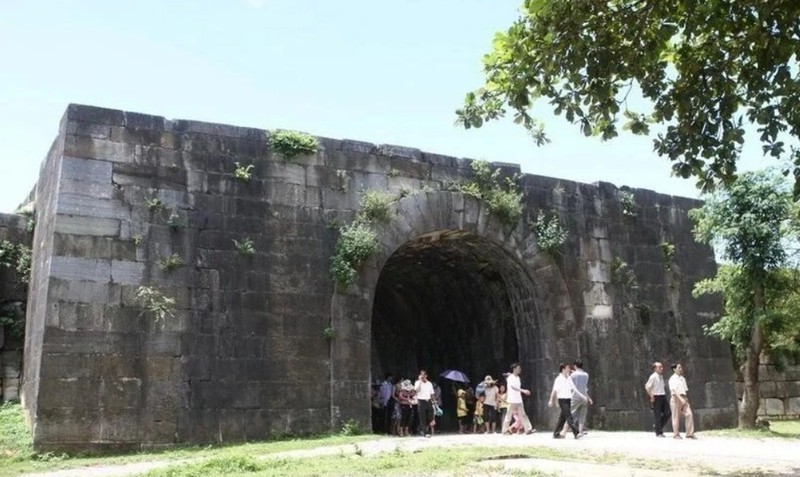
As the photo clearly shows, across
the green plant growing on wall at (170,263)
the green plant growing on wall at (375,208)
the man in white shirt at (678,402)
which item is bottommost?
the man in white shirt at (678,402)

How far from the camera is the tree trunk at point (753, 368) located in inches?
634

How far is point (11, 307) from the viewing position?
14.2 m

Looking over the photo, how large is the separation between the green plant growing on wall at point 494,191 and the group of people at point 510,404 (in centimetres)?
317

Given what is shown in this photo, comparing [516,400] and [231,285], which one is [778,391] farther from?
[231,285]

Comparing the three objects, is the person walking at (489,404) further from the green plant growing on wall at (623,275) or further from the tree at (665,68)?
the tree at (665,68)

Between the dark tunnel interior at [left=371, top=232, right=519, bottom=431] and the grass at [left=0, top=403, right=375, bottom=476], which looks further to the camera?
the dark tunnel interior at [left=371, top=232, right=519, bottom=431]

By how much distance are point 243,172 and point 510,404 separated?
6806 mm

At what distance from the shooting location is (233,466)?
9148 millimetres

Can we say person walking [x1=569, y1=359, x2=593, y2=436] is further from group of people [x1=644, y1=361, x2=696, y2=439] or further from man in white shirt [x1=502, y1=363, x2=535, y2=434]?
group of people [x1=644, y1=361, x2=696, y2=439]

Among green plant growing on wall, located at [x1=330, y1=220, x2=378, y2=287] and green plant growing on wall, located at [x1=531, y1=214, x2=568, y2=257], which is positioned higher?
green plant growing on wall, located at [x1=531, y1=214, x2=568, y2=257]

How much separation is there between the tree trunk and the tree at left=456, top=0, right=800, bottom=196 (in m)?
7.21

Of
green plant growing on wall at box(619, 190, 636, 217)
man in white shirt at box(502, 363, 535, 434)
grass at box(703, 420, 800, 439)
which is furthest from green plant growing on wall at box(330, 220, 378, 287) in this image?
grass at box(703, 420, 800, 439)

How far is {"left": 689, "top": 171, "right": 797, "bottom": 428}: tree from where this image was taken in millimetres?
15836

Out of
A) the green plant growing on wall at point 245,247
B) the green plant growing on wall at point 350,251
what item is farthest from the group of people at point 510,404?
the green plant growing on wall at point 245,247
